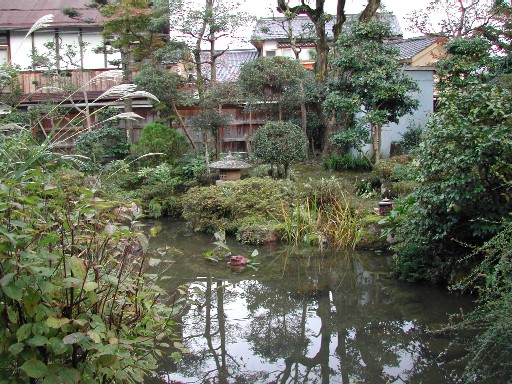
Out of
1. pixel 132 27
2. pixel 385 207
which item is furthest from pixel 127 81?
pixel 385 207

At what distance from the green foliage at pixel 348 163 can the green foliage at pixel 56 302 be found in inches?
393

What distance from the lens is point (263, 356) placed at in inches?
151

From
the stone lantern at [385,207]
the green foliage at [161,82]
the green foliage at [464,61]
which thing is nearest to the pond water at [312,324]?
the stone lantern at [385,207]

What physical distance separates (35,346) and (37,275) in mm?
248

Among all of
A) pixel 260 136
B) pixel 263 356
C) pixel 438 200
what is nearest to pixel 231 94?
pixel 260 136

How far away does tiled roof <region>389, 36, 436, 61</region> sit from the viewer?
15.2m

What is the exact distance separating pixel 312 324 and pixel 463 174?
5.92 feet

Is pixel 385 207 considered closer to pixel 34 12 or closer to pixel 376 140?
pixel 376 140

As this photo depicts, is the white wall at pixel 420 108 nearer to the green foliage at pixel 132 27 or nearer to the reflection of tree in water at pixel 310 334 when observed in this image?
the green foliage at pixel 132 27

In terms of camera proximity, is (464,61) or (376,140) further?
(376,140)

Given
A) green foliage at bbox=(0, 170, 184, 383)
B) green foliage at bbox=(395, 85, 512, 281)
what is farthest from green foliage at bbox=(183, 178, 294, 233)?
green foliage at bbox=(0, 170, 184, 383)

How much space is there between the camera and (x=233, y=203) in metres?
8.45

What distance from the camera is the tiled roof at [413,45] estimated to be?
15.2 m

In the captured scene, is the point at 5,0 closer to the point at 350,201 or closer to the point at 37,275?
the point at 350,201
